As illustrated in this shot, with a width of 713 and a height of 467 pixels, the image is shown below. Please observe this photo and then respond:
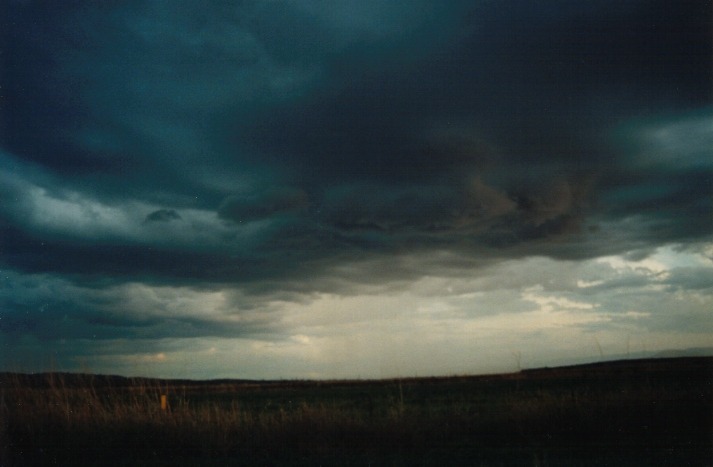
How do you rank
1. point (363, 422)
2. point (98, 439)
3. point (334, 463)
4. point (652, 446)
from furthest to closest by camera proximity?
1. point (363, 422)
2. point (98, 439)
3. point (652, 446)
4. point (334, 463)

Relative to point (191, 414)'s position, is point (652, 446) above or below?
below

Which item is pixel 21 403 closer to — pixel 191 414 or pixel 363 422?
pixel 191 414

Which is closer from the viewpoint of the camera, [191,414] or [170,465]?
[170,465]

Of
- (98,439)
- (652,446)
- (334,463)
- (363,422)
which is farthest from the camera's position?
(363,422)

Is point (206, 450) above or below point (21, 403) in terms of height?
below

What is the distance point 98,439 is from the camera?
43.8 feet

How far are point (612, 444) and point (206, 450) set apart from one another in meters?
9.71

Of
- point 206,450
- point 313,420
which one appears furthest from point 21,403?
point 313,420

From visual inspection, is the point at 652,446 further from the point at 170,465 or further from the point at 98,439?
the point at 98,439

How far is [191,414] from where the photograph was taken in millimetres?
14820

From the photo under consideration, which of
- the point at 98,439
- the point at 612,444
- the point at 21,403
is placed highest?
the point at 21,403

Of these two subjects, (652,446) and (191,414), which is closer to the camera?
(652,446)

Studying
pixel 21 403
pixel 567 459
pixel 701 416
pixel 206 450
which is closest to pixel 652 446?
pixel 567 459

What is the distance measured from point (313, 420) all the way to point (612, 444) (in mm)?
7374
